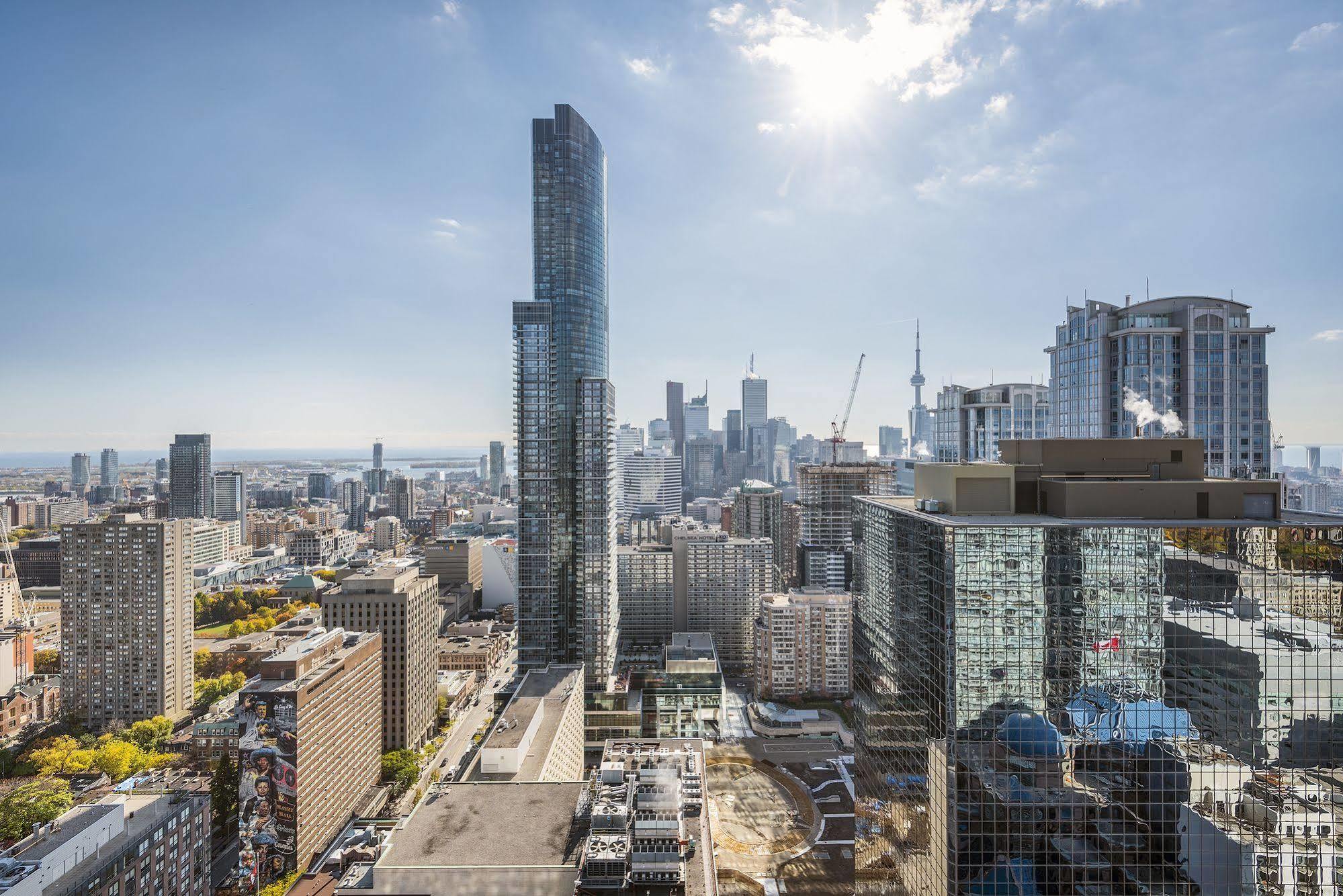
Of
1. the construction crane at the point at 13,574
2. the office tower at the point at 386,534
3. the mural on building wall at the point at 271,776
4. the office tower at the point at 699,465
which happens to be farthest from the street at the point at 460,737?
the office tower at the point at 699,465

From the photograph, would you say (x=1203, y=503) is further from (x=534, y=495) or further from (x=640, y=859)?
(x=534, y=495)

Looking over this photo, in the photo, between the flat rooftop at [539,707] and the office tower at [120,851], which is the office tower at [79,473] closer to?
the office tower at [120,851]

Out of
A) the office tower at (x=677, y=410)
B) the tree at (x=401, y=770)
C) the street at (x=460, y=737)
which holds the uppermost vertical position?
the office tower at (x=677, y=410)

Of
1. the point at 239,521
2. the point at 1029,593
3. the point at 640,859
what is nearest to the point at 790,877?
the point at 640,859

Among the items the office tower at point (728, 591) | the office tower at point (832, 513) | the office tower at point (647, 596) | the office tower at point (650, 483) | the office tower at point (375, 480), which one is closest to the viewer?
the office tower at point (728, 591)

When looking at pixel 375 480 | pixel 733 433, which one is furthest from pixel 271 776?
pixel 733 433

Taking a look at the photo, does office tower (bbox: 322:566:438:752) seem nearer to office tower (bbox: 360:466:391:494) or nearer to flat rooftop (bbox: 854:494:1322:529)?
flat rooftop (bbox: 854:494:1322:529)

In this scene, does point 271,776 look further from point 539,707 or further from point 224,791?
point 539,707
